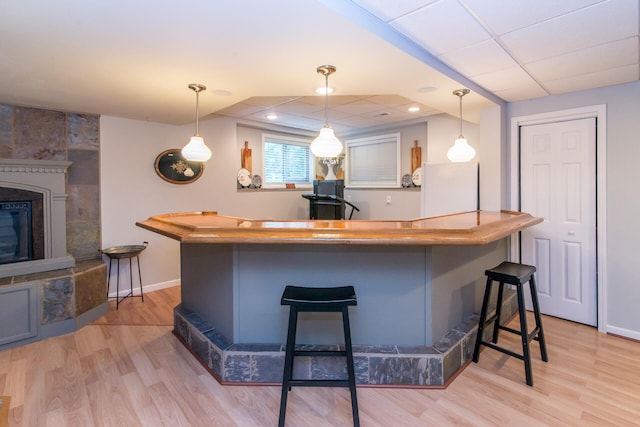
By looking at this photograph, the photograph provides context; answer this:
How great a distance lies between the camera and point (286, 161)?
5836mm

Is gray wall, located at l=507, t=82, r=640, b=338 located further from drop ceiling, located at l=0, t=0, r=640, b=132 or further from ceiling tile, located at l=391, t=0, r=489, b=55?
ceiling tile, located at l=391, t=0, r=489, b=55

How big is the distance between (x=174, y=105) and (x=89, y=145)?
1223mm

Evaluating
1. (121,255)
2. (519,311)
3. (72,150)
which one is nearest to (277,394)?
(519,311)

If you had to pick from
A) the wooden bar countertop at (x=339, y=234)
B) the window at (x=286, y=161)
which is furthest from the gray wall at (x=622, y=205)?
the window at (x=286, y=161)

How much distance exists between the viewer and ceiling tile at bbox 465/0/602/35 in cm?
174

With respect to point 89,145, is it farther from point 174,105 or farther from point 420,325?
point 420,325

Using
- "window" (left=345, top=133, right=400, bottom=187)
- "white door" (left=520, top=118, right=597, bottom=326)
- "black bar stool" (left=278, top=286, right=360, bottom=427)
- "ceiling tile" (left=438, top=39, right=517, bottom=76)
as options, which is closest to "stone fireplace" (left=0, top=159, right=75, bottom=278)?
"black bar stool" (left=278, top=286, right=360, bottom=427)

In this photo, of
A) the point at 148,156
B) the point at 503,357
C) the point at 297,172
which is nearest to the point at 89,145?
the point at 148,156

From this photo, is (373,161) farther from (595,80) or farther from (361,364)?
(361,364)

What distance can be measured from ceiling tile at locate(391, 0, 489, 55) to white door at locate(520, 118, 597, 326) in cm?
177

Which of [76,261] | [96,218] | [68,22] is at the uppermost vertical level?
[68,22]

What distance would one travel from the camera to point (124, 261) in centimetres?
399

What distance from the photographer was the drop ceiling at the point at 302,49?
1716 millimetres

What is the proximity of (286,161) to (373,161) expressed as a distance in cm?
154
